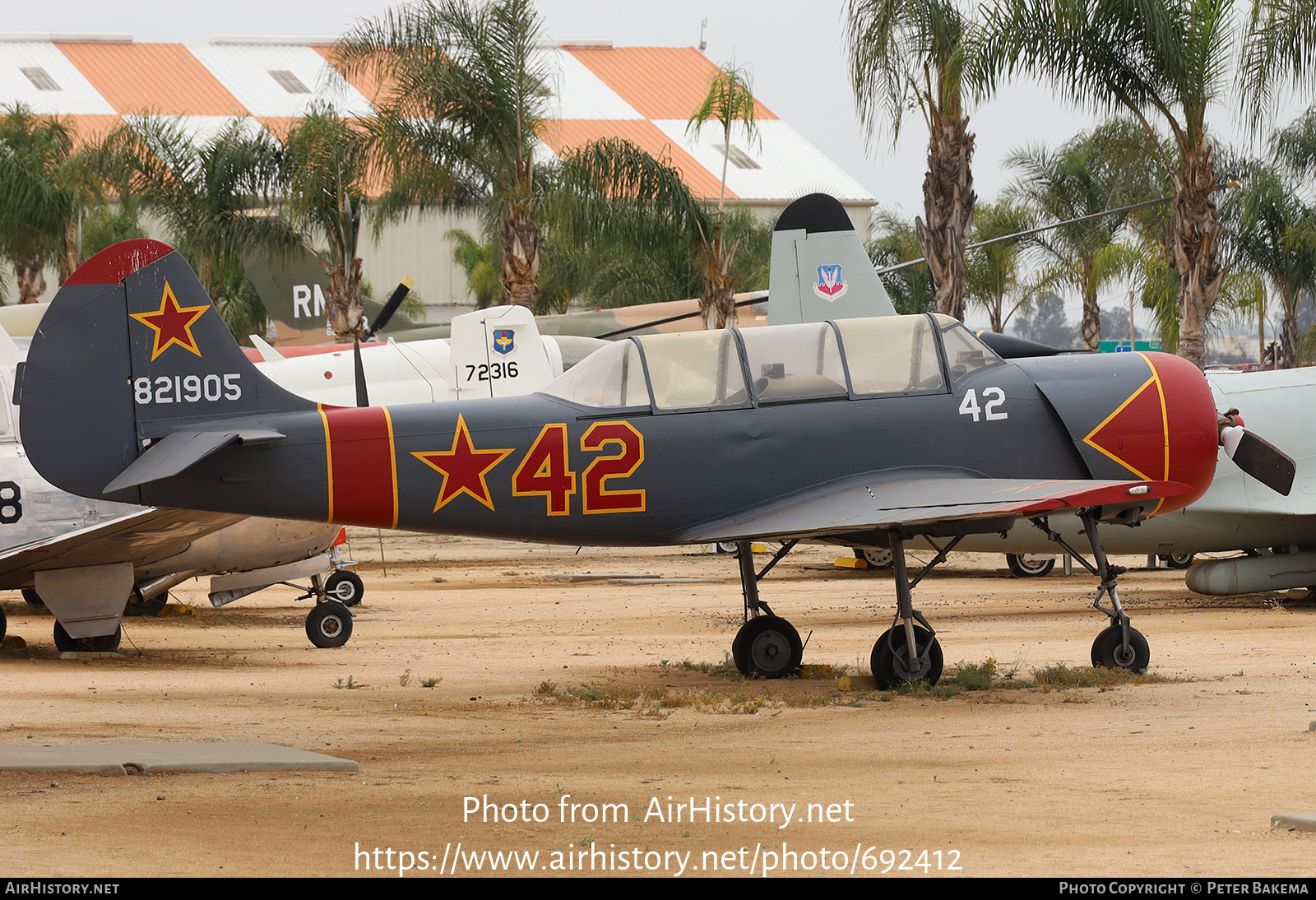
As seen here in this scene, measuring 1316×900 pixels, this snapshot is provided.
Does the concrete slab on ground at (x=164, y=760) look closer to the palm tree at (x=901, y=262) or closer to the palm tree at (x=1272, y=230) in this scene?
the palm tree at (x=1272, y=230)

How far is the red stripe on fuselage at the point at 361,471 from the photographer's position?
9578 mm

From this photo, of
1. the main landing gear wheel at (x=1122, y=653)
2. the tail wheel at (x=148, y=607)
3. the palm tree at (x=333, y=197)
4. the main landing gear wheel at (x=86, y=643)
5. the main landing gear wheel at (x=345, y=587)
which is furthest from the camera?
the palm tree at (x=333, y=197)

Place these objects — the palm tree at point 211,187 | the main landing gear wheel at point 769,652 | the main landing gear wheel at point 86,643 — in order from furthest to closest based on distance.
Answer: the palm tree at point 211,187 → the main landing gear wheel at point 86,643 → the main landing gear wheel at point 769,652

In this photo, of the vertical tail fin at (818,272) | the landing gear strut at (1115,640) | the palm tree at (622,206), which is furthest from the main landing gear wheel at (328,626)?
the palm tree at (622,206)

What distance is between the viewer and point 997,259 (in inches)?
1836

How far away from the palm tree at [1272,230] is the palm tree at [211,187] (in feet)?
81.1

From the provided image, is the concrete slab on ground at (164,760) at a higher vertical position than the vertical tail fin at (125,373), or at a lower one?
lower

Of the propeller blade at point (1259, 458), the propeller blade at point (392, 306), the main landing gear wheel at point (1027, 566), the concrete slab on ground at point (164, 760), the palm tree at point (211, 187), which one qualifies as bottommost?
the main landing gear wheel at point (1027, 566)

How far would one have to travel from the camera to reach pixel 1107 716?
895 centimetres

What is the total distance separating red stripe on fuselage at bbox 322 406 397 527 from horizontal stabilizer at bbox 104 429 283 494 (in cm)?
43

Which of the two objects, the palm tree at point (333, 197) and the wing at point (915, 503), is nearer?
the wing at point (915, 503)

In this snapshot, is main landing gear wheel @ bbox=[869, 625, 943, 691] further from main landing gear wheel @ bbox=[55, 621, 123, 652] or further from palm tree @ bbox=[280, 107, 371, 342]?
palm tree @ bbox=[280, 107, 371, 342]

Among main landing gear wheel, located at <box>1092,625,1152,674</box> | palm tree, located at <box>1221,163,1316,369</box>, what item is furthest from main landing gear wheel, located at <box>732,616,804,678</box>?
palm tree, located at <box>1221,163,1316,369</box>

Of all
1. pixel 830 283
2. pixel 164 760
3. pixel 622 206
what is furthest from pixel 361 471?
pixel 622 206
